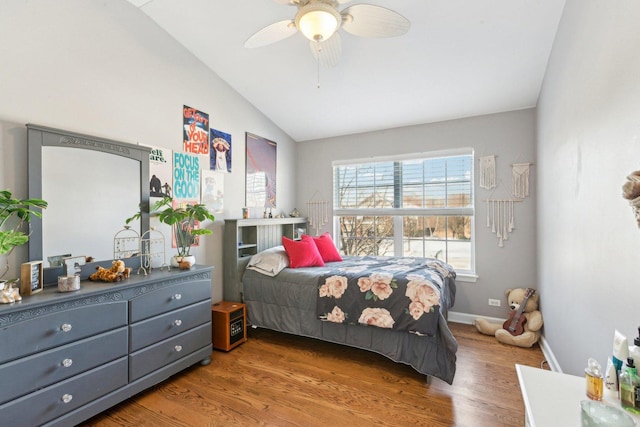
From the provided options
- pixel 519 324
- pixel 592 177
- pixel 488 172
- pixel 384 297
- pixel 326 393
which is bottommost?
pixel 326 393

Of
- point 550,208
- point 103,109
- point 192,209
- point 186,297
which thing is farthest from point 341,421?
point 103,109

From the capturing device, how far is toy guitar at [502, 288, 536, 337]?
303cm

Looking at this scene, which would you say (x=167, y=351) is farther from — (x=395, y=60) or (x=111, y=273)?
(x=395, y=60)

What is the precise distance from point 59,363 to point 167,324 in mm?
651

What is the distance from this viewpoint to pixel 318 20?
5.10ft

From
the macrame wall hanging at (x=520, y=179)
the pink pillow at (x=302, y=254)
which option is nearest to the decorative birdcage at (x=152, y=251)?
the pink pillow at (x=302, y=254)

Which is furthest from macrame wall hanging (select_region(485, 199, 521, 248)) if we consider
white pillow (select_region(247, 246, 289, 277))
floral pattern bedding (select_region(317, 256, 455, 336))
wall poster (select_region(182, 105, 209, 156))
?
wall poster (select_region(182, 105, 209, 156))

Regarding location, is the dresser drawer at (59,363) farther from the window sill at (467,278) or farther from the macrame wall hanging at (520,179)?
the macrame wall hanging at (520,179)

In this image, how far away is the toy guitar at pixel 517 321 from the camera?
9.93ft

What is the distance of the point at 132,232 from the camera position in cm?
247

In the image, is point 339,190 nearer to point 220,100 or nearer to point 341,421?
point 220,100

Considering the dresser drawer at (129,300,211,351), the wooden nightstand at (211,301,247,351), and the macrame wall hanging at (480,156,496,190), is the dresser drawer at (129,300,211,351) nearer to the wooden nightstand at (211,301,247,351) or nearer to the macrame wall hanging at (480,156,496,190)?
the wooden nightstand at (211,301,247,351)

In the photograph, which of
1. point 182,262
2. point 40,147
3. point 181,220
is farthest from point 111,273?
point 40,147

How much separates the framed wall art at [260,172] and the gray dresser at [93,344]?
4.87ft
